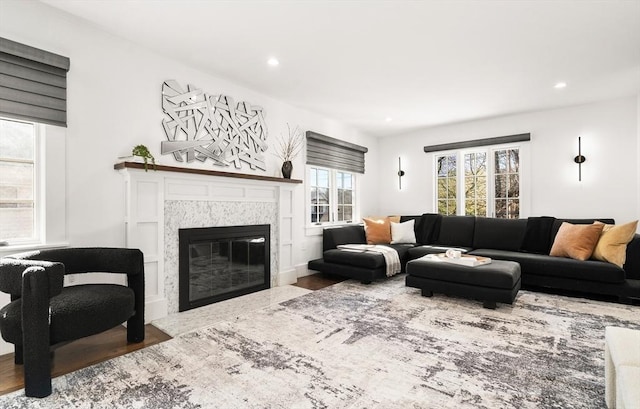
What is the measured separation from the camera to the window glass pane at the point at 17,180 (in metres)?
2.37

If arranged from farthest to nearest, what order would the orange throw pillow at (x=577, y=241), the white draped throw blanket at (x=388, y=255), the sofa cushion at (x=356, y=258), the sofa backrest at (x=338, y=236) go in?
the sofa backrest at (x=338, y=236)
the white draped throw blanket at (x=388, y=255)
the sofa cushion at (x=356, y=258)
the orange throw pillow at (x=577, y=241)

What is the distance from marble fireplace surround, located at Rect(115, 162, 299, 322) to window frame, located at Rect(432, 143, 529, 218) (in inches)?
134

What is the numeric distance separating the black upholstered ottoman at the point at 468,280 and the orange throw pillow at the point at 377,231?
61.4 inches

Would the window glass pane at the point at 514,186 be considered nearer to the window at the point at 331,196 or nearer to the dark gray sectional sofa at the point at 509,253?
the dark gray sectional sofa at the point at 509,253

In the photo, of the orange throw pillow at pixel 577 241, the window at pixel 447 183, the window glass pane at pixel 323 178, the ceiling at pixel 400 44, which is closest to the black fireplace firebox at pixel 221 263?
the window glass pane at pixel 323 178

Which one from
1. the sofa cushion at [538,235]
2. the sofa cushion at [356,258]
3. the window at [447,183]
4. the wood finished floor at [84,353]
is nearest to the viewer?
the wood finished floor at [84,353]

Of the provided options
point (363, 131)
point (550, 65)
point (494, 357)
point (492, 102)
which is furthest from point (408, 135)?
point (494, 357)

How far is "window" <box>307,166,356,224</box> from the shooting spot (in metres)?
5.21

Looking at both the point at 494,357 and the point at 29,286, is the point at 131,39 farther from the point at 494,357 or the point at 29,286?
the point at 494,357

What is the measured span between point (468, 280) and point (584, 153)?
3116mm

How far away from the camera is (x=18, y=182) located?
2.43m

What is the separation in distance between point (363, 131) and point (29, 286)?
18.2ft

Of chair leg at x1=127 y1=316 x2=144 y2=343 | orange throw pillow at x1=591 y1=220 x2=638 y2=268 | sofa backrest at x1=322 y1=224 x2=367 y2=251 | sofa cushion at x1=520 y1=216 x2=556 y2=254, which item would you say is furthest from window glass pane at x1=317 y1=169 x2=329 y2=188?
orange throw pillow at x1=591 y1=220 x2=638 y2=268

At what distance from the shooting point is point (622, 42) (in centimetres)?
292
